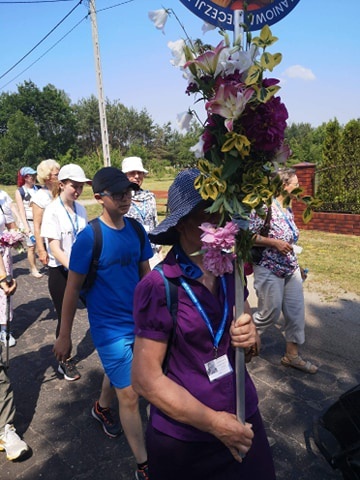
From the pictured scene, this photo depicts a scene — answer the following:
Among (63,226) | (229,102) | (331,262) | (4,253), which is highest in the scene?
Answer: (229,102)

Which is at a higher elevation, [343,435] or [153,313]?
[153,313]

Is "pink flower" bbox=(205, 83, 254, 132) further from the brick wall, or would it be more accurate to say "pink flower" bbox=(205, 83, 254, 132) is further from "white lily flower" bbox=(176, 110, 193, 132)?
the brick wall

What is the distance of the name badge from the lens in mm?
1604

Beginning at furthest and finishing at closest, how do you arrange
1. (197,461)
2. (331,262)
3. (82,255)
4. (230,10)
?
(331,262) < (82,255) < (230,10) < (197,461)

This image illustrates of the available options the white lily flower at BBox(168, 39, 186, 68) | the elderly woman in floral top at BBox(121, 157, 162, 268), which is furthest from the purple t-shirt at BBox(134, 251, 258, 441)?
the elderly woman in floral top at BBox(121, 157, 162, 268)

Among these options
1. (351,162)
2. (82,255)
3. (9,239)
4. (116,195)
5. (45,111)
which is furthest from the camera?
(45,111)

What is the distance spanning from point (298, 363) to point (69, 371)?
219 cm

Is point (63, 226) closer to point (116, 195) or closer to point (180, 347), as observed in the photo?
point (116, 195)

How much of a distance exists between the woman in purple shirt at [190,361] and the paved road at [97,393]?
119 cm

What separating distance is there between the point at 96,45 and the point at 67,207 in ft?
38.7

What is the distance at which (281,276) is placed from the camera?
3574 millimetres

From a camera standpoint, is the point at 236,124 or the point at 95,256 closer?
the point at 236,124

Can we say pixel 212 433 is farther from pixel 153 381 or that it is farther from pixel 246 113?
pixel 246 113

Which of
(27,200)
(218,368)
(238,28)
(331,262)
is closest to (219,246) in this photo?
(218,368)
